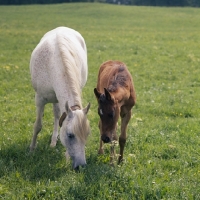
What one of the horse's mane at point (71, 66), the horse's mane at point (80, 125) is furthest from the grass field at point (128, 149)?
the horse's mane at point (71, 66)

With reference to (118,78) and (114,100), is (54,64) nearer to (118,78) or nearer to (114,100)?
(118,78)

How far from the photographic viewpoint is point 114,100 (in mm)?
4617

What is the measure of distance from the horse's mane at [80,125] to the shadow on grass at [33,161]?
0.66m

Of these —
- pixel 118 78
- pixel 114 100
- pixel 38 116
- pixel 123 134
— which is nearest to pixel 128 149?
pixel 123 134

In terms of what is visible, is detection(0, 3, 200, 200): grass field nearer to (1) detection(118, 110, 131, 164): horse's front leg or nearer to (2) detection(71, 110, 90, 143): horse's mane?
(1) detection(118, 110, 131, 164): horse's front leg

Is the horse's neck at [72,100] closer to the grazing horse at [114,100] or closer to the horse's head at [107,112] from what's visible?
the grazing horse at [114,100]

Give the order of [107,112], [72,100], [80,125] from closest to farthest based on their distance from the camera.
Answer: [107,112]
[80,125]
[72,100]

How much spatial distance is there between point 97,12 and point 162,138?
42.1m

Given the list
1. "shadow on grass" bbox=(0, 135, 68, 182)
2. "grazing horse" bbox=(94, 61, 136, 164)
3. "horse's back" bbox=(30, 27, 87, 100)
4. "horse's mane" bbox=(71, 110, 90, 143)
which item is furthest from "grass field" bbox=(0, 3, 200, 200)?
"horse's back" bbox=(30, 27, 87, 100)

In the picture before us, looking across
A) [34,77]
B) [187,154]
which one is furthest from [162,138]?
[34,77]

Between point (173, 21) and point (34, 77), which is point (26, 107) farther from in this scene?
point (173, 21)

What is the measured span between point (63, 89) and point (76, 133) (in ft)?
3.01

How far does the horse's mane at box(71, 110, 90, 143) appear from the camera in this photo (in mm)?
4648

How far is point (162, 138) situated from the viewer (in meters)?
6.38
